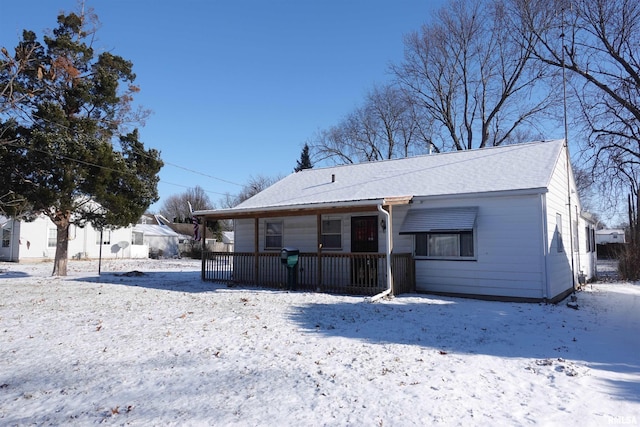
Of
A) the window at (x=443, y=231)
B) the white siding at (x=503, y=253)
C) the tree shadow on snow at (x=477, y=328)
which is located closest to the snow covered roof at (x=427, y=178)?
the white siding at (x=503, y=253)

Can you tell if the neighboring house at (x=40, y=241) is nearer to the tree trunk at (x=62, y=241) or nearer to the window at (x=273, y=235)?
the tree trunk at (x=62, y=241)

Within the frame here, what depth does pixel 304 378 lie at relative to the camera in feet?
15.8

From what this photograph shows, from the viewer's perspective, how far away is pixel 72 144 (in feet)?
50.5

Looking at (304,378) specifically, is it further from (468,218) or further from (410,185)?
(410,185)

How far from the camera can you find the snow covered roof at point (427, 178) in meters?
11.3

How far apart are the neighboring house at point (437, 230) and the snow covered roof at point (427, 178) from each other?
0.15ft

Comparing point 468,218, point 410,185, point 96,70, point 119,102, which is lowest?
point 468,218

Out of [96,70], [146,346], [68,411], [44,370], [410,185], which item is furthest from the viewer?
[96,70]

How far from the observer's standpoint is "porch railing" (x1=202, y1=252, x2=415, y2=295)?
37.6 feet

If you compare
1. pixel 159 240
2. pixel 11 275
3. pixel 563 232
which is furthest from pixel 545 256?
pixel 159 240

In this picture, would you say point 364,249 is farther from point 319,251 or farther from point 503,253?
point 503,253

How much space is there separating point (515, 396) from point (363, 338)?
271cm

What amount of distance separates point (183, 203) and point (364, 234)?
67346 mm

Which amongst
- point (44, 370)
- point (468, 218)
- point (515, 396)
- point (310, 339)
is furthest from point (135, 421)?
point (468, 218)
